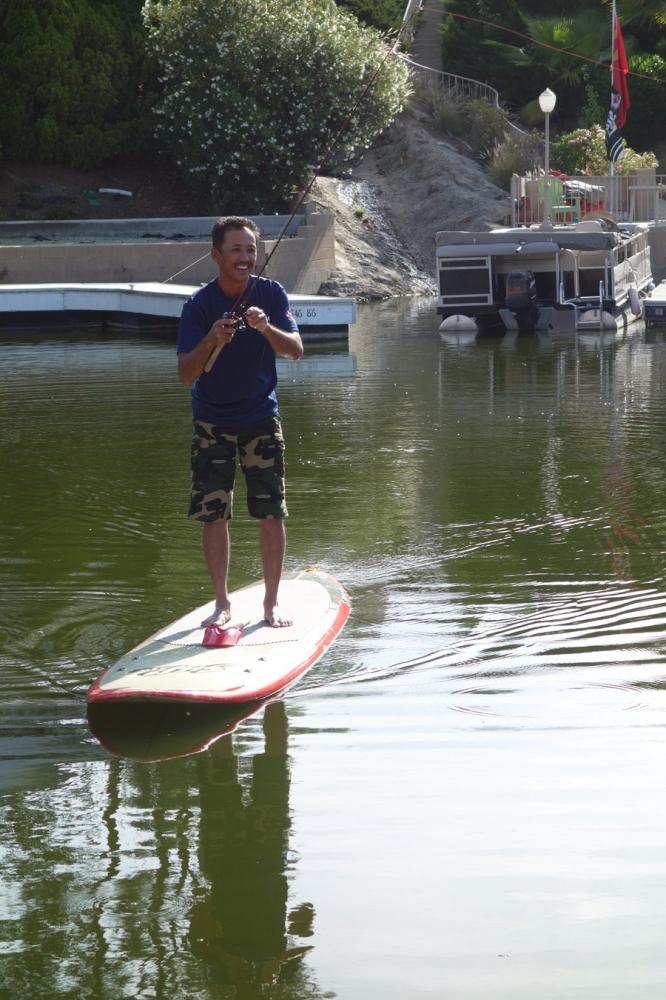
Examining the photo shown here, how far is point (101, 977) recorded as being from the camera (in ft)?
12.5

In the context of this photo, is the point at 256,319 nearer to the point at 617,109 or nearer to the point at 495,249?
the point at 495,249

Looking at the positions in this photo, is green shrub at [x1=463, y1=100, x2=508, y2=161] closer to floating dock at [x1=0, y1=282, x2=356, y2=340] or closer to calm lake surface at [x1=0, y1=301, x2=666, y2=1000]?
floating dock at [x1=0, y1=282, x2=356, y2=340]

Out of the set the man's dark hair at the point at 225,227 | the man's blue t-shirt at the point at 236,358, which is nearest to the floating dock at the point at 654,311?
the man's blue t-shirt at the point at 236,358

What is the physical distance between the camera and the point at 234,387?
6242 millimetres

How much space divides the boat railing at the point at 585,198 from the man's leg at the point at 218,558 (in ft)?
64.4

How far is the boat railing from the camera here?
2639cm

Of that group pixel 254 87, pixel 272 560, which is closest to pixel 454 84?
pixel 254 87

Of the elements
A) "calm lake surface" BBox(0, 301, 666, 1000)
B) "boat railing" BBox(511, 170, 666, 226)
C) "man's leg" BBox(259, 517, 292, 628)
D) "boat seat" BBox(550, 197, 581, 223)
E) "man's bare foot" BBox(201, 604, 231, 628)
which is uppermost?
"boat railing" BBox(511, 170, 666, 226)

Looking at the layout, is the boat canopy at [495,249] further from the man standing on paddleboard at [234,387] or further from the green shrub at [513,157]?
the man standing on paddleboard at [234,387]

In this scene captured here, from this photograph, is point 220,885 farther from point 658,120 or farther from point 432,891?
point 658,120

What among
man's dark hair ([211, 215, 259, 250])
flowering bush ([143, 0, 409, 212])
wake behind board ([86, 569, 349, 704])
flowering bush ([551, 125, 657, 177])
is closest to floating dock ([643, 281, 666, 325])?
flowering bush ([143, 0, 409, 212])

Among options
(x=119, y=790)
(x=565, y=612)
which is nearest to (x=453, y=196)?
(x=565, y=612)

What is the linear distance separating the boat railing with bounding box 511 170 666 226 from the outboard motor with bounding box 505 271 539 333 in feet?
8.00

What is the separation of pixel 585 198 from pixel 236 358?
23180 millimetres
